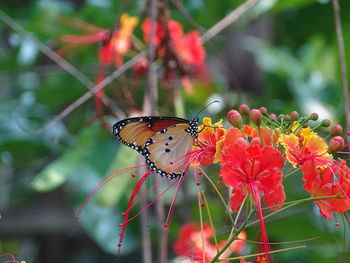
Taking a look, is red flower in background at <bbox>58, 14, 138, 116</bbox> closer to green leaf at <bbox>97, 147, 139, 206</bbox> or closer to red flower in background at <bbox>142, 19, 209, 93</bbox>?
red flower in background at <bbox>142, 19, 209, 93</bbox>

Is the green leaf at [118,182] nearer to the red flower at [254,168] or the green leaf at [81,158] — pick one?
the green leaf at [81,158]

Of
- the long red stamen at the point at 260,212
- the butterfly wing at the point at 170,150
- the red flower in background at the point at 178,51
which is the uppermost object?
the red flower in background at the point at 178,51

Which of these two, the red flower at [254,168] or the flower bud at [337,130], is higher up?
the flower bud at [337,130]

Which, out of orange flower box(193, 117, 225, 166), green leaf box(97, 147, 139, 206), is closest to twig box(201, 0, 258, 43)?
green leaf box(97, 147, 139, 206)

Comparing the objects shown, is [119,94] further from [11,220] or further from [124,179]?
[11,220]

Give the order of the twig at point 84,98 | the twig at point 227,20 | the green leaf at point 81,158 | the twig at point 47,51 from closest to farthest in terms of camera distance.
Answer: the twig at point 84,98 → the twig at point 47,51 → the twig at point 227,20 → the green leaf at point 81,158

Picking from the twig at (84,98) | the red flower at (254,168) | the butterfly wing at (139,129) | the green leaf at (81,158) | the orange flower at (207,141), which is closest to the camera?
the red flower at (254,168)

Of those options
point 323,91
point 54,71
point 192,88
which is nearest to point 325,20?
point 323,91

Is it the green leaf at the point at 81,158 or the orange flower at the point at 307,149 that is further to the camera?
the green leaf at the point at 81,158

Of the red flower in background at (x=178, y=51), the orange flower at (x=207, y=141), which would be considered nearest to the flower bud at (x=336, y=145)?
the orange flower at (x=207, y=141)
